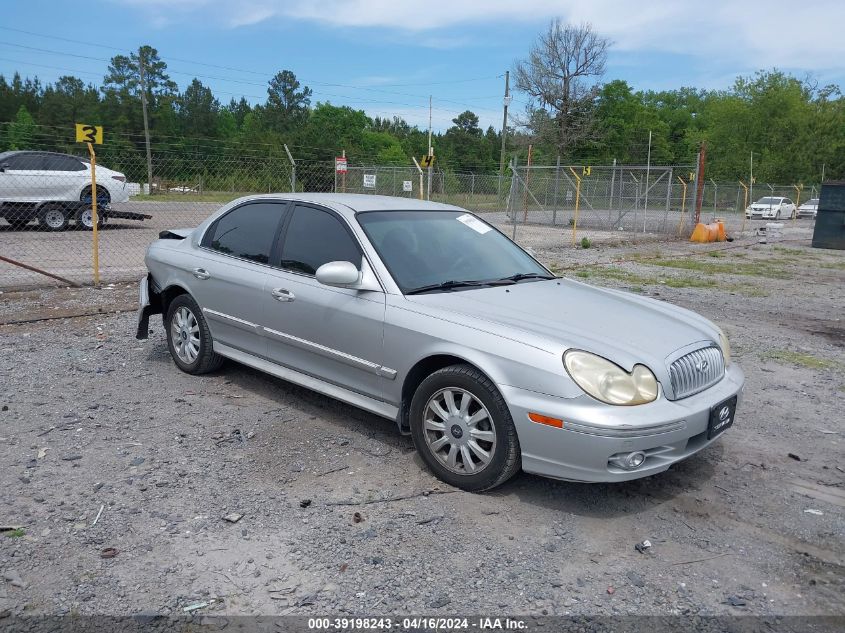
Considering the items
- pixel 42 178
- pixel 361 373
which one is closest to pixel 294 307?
pixel 361 373

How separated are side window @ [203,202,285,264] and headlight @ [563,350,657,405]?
2465 millimetres

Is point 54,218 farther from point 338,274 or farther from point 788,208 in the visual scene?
point 788,208

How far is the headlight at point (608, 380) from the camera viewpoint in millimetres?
3398

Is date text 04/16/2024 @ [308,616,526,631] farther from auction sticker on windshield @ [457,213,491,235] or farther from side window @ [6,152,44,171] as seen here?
side window @ [6,152,44,171]

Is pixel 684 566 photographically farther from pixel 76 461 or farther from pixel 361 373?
pixel 76 461

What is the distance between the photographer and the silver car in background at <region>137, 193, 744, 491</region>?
3439mm

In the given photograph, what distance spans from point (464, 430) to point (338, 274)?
3.90 feet

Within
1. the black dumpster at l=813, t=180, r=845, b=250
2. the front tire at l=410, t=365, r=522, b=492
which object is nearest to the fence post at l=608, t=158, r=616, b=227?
the black dumpster at l=813, t=180, r=845, b=250

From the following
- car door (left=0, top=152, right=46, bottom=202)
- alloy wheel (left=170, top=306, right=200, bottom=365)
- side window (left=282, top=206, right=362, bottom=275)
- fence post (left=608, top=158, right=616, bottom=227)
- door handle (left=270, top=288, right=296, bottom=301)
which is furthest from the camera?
fence post (left=608, top=158, right=616, bottom=227)

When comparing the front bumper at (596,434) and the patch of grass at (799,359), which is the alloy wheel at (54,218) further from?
the front bumper at (596,434)

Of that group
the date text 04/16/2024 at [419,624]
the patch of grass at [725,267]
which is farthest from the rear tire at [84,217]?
the date text 04/16/2024 at [419,624]

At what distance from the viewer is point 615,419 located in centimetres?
332

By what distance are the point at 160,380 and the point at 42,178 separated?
1294 centimetres

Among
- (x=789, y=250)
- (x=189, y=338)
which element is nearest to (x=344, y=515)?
(x=189, y=338)
